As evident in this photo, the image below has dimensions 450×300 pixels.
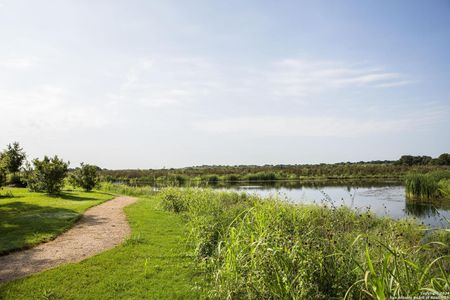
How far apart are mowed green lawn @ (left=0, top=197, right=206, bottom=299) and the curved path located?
1.56ft

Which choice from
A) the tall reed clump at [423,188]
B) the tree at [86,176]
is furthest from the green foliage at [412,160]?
the tree at [86,176]

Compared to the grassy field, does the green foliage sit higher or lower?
higher

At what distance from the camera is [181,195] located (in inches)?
627

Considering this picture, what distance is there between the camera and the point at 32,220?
1085 centimetres

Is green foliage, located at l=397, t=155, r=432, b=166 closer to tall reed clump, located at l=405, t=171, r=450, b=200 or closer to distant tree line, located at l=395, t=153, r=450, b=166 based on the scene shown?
distant tree line, located at l=395, t=153, r=450, b=166

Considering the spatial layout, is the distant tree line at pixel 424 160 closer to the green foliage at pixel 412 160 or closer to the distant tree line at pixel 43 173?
the green foliage at pixel 412 160

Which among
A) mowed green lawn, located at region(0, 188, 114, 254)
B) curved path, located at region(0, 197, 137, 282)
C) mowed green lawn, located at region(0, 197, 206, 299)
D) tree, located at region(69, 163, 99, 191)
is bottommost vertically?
mowed green lawn, located at region(0, 197, 206, 299)

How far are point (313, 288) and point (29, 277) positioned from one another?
207 inches

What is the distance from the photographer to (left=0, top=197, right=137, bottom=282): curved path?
6469mm

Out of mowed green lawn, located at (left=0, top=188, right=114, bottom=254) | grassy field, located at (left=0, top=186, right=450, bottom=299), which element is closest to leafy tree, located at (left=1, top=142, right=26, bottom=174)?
mowed green lawn, located at (left=0, top=188, right=114, bottom=254)

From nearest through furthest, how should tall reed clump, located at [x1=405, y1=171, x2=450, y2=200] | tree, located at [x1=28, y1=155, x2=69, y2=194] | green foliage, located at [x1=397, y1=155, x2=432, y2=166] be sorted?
tree, located at [x1=28, y1=155, x2=69, y2=194] → tall reed clump, located at [x1=405, y1=171, x2=450, y2=200] → green foliage, located at [x1=397, y1=155, x2=432, y2=166]

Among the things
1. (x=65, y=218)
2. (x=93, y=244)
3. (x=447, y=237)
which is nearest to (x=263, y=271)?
(x=93, y=244)

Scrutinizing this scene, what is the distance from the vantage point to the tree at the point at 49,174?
742 inches

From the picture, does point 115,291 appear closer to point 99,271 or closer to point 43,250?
point 99,271
